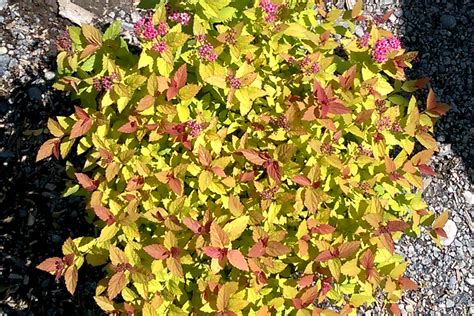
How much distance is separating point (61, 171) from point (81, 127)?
3.89 feet

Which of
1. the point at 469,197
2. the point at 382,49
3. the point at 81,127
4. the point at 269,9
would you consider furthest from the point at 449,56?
the point at 81,127

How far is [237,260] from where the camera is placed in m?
1.85

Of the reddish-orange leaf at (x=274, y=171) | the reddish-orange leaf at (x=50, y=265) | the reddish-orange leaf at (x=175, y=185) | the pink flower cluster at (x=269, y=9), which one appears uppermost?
the pink flower cluster at (x=269, y=9)

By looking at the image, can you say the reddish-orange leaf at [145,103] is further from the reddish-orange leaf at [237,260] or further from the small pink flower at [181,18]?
the reddish-orange leaf at [237,260]

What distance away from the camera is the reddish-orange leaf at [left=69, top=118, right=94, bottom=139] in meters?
2.04

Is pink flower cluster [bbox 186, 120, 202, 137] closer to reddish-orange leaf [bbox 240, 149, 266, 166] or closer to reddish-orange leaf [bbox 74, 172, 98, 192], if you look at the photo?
reddish-orange leaf [bbox 240, 149, 266, 166]

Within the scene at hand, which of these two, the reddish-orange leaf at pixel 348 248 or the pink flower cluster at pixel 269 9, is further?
the pink flower cluster at pixel 269 9

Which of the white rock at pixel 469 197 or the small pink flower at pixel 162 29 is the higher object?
the small pink flower at pixel 162 29

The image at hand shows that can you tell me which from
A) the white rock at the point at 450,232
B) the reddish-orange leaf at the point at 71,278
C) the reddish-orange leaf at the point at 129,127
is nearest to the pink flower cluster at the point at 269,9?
the reddish-orange leaf at the point at 129,127

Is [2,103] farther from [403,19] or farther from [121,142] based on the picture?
[403,19]

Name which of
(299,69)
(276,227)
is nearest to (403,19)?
(299,69)

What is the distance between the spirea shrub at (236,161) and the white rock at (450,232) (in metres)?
1.05

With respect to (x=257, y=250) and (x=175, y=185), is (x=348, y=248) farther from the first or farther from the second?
(x=175, y=185)

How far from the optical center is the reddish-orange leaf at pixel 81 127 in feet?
6.69
